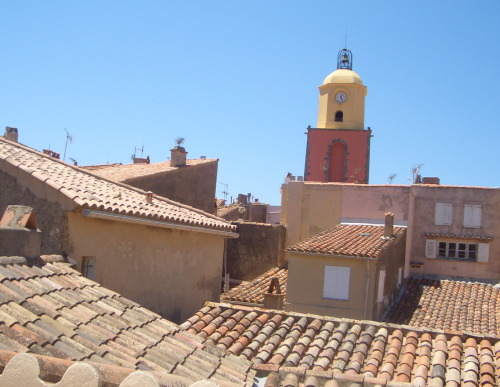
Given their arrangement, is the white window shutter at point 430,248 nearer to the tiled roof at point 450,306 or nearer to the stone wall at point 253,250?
the tiled roof at point 450,306

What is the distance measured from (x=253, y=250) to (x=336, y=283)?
7862 millimetres

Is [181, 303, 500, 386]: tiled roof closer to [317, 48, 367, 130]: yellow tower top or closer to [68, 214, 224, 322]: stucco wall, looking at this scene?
[68, 214, 224, 322]: stucco wall

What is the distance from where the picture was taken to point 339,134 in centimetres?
3991

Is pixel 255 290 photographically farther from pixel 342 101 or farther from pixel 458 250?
pixel 342 101

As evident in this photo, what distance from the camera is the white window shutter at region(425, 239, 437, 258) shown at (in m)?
29.9

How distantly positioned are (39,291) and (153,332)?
1.35 meters

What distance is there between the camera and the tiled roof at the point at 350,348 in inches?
319

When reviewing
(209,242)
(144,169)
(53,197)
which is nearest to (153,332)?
(53,197)

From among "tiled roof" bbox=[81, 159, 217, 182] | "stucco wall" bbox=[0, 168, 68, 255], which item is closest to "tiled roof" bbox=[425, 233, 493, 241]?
"tiled roof" bbox=[81, 159, 217, 182]

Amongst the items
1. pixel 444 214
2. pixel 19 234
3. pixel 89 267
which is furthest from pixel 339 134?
pixel 19 234

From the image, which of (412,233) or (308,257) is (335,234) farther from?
(412,233)

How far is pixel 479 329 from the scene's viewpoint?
2112 cm

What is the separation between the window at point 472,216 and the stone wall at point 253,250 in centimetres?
874

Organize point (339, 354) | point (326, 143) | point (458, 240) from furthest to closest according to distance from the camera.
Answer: point (326, 143), point (458, 240), point (339, 354)
